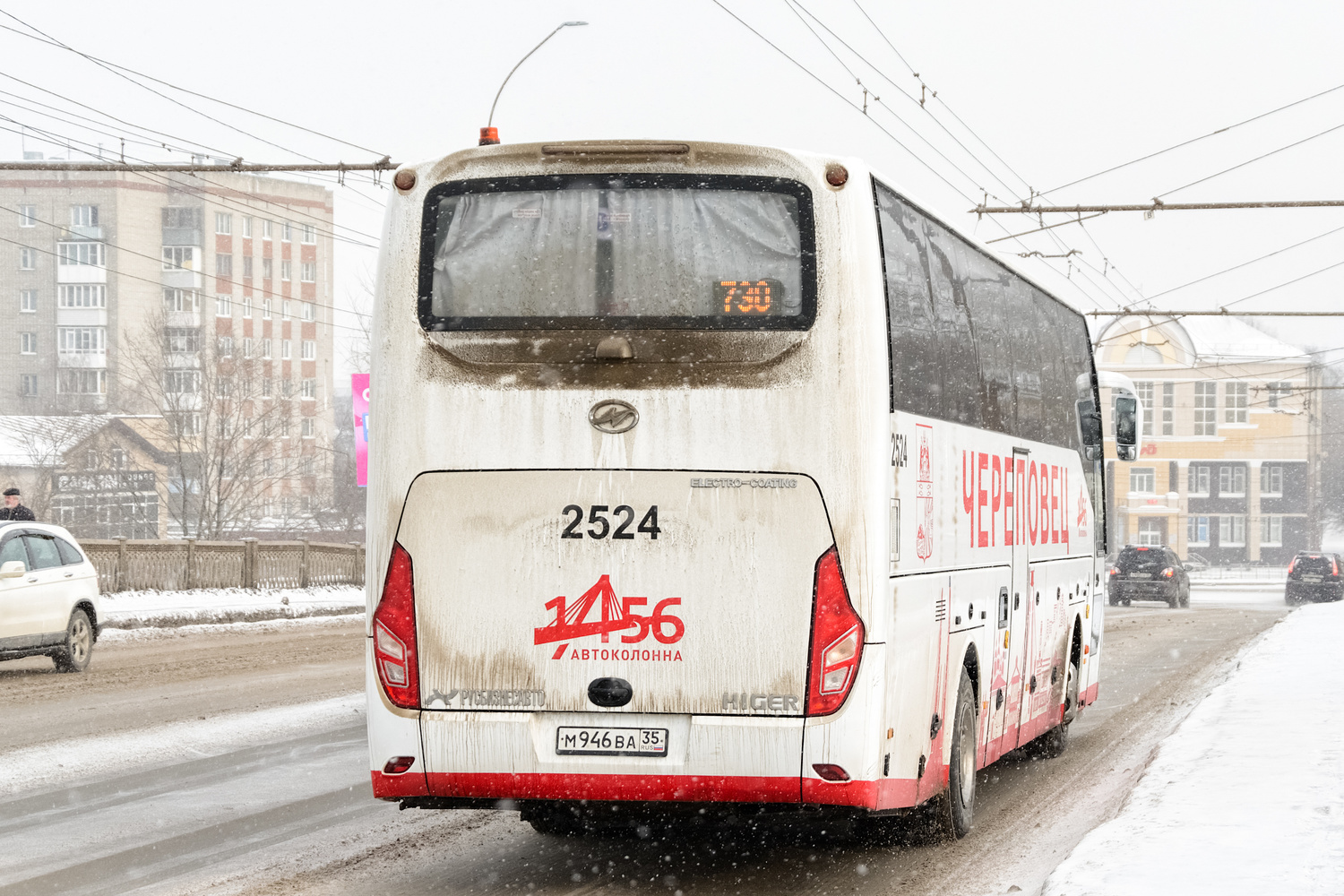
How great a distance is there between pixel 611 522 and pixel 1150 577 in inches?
1682

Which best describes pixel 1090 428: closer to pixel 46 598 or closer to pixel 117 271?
pixel 46 598

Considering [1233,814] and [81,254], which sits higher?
[81,254]

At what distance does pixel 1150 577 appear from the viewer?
4738 centimetres

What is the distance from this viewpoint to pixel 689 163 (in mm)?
7188

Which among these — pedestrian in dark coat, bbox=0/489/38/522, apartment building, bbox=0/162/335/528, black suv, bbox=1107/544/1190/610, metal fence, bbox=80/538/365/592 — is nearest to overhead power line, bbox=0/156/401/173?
pedestrian in dark coat, bbox=0/489/38/522

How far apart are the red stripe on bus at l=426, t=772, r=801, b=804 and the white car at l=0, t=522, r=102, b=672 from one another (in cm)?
1189

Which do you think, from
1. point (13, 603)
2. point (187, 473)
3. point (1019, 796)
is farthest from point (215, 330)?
point (1019, 796)

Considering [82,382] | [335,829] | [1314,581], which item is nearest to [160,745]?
[335,829]

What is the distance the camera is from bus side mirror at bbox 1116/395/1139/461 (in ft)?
47.8

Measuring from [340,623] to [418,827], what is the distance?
70.8 feet

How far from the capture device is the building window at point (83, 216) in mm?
113312

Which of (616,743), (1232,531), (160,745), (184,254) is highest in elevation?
(184,254)

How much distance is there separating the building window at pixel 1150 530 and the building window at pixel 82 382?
192ft

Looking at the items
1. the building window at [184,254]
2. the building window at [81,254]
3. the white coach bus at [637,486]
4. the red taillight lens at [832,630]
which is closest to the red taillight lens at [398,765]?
the white coach bus at [637,486]
